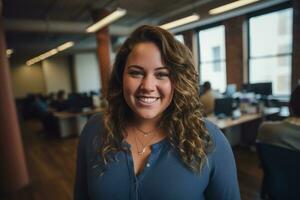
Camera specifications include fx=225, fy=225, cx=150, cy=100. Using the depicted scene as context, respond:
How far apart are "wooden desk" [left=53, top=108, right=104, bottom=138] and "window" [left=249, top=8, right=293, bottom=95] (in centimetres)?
448

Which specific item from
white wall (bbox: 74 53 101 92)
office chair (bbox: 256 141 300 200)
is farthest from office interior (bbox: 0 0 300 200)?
white wall (bbox: 74 53 101 92)

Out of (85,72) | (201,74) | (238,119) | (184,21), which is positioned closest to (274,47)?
(201,74)

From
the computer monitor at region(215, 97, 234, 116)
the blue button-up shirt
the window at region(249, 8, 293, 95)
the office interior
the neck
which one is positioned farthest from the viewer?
the window at region(249, 8, 293, 95)

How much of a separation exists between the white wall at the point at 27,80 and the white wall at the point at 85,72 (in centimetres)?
197

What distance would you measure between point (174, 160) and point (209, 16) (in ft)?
17.0

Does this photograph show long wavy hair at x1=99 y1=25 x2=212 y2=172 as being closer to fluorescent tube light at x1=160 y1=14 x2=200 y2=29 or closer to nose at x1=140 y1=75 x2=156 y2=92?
nose at x1=140 y1=75 x2=156 y2=92

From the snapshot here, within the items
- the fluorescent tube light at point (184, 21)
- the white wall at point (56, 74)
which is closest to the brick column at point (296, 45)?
the fluorescent tube light at point (184, 21)

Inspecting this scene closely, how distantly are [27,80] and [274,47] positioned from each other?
11.8 m

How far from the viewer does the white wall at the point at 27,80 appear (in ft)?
39.0

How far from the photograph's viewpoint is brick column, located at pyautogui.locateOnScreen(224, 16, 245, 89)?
19.5 ft

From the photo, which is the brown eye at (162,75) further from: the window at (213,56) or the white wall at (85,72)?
the white wall at (85,72)

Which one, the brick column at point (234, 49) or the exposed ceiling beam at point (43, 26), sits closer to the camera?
the brick column at point (234, 49)

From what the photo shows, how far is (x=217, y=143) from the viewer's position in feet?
2.75

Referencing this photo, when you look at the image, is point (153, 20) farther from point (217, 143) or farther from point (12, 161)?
point (217, 143)
